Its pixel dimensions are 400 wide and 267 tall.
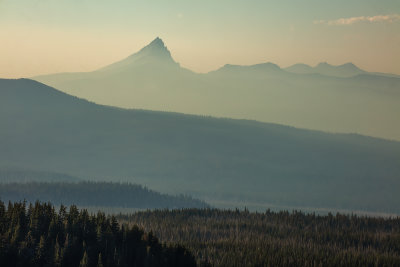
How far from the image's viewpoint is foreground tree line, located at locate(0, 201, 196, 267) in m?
62.1

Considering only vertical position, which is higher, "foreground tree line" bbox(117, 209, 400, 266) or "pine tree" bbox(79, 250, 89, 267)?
"foreground tree line" bbox(117, 209, 400, 266)

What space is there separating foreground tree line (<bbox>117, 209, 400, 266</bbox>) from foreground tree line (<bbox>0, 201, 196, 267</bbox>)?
5471 mm

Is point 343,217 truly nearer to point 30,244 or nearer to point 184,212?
point 184,212

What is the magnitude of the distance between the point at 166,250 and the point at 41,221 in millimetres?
10921

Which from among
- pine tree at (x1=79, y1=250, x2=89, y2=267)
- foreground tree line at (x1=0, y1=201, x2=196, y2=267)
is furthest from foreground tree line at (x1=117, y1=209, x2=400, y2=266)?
pine tree at (x1=79, y1=250, x2=89, y2=267)

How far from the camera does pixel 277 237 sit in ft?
309

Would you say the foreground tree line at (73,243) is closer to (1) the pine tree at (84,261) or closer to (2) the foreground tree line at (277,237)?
(1) the pine tree at (84,261)

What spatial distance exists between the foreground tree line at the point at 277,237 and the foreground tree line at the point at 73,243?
5.47 metres

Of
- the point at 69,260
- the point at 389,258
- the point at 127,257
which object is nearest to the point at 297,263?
the point at 389,258

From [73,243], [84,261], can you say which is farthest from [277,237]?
[84,261]

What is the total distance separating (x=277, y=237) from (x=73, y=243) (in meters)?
34.5

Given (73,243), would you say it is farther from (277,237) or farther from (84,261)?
(277,237)

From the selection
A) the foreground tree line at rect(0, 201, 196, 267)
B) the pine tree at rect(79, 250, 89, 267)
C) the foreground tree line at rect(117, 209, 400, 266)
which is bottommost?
the pine tree at rect(79, 250, 89, 267)

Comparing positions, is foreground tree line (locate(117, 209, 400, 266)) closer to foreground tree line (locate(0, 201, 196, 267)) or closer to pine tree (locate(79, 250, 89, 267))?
foreground tree line (locate(0, 201, 196, 267))
